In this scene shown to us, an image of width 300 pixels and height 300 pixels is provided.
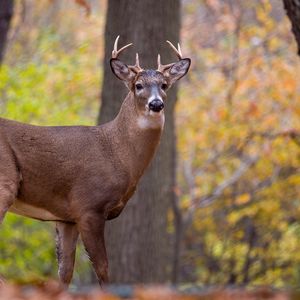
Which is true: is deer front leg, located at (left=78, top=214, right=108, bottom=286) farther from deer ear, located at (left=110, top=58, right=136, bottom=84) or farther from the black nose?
deer ear, located at (left=110, top=58, right=136, bottom=84)

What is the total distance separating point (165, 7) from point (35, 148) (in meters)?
4.60

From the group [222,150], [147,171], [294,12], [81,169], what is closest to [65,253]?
[81,169]

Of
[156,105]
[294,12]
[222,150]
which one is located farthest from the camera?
[222,150]

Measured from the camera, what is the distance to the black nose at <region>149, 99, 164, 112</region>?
8.59 m

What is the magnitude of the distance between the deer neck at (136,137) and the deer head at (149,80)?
0.09 meters

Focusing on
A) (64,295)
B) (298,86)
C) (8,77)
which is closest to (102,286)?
(64,295)

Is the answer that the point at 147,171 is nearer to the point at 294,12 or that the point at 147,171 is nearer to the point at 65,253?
the point at 294,12

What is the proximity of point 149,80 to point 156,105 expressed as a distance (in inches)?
13.7

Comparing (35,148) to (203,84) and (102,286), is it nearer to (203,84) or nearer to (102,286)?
(102,286)

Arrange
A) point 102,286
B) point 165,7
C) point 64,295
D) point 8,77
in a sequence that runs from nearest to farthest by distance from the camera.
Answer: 1. point 64,295
2. point 102,286
3. point 165,7
4. point 8,77

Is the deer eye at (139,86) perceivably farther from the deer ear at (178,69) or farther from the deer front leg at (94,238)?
the deer front leg at (94,238)

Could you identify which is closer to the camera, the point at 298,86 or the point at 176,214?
the point at 176,214

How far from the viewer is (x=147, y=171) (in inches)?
512

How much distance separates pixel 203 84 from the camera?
2172cm
